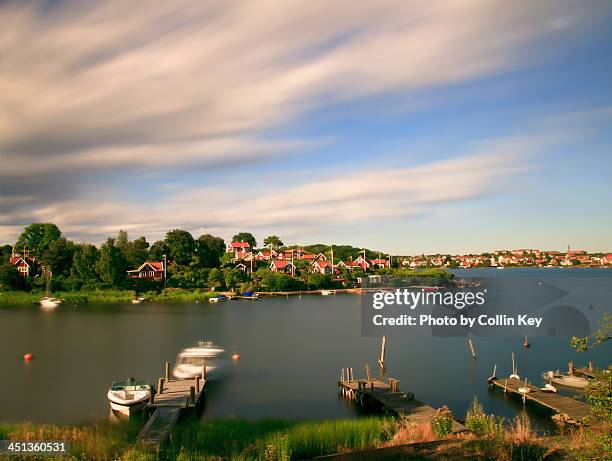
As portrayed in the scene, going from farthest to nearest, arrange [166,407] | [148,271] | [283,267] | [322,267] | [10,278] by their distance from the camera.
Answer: [322,267]
[283,267]
[148,271]
[10,278]
[166,407]

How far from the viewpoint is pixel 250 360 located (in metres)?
40.0

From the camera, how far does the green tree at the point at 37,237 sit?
105963mm

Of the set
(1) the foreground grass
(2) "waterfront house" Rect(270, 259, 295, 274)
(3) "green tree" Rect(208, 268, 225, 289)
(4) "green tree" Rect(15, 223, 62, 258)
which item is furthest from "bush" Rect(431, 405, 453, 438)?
(4) "green tree" Rect(15, 223, 62, 258)

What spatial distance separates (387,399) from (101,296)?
69112 millimetres

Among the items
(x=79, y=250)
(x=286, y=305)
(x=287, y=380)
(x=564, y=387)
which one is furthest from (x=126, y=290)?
(x=564, y=387)

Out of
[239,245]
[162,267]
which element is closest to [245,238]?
[239,245]

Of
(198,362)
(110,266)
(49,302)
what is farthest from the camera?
(110,266)

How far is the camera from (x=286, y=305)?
3211 inches

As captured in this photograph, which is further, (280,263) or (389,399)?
(280,263)

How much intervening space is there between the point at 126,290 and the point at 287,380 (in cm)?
6404

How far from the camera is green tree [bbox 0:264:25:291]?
8356cm

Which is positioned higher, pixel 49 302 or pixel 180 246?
pixel 180 246

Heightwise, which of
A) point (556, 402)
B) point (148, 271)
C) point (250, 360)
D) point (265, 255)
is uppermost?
point (265, 255)

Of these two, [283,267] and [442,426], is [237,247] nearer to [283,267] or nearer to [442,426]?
[283,267]
